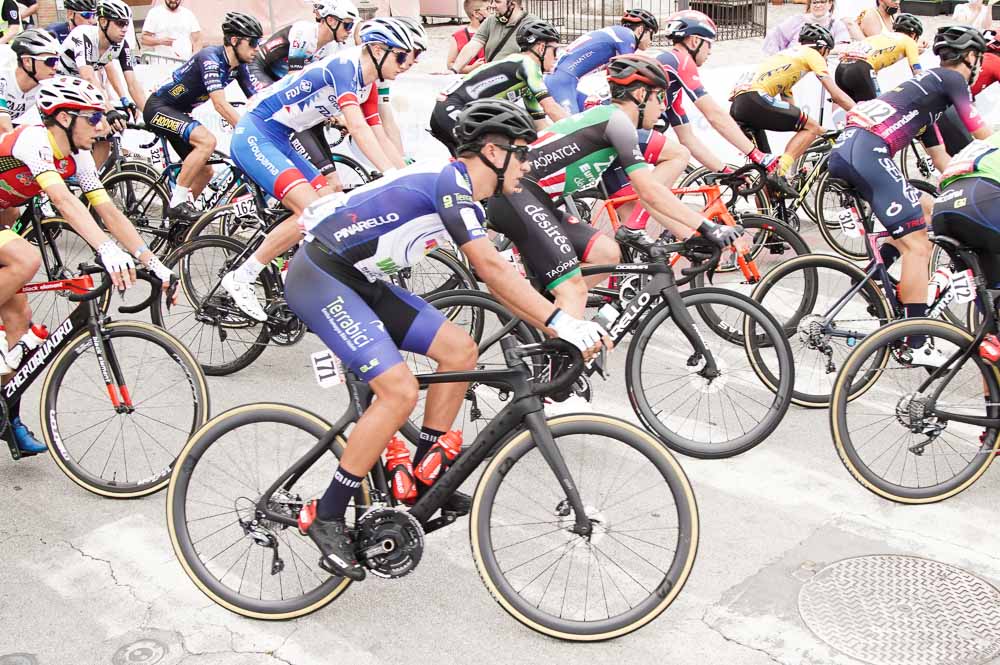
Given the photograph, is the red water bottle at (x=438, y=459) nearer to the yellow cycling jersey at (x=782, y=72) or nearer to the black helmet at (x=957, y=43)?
the black helmet at (x=957, y=43)

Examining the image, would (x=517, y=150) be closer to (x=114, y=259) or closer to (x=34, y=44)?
(x=114, y=259)

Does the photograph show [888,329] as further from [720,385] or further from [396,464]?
[396,464]

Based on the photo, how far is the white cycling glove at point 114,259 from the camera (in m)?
5.66

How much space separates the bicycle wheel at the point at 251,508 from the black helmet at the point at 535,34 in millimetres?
5754

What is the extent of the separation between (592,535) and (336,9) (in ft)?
22.5

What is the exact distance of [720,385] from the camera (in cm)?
646

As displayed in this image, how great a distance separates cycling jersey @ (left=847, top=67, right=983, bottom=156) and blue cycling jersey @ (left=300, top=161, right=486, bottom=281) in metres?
3.51

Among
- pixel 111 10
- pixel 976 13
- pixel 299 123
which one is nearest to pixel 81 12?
pixel 111 10

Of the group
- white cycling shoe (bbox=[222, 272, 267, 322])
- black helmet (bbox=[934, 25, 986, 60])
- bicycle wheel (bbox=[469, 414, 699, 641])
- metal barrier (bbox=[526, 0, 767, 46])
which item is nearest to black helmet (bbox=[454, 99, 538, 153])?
bicycle wheel (bbox=[469, 414, 699, 641])

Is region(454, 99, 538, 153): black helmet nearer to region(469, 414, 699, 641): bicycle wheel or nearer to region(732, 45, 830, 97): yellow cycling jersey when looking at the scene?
region(469, 414, 699, 641): bicycle wheel

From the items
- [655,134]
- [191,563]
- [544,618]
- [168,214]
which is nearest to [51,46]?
[168,214]

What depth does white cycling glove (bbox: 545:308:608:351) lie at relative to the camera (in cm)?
426

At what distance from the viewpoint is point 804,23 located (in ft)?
40.7

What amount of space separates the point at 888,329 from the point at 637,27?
555cm
